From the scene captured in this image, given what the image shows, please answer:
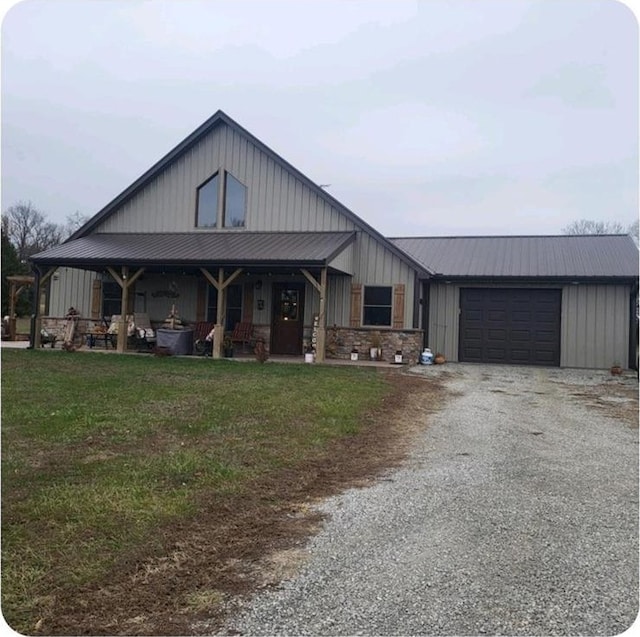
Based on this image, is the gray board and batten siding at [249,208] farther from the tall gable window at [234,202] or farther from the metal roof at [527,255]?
the metal roof at [527,255]

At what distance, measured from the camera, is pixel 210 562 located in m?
3.06

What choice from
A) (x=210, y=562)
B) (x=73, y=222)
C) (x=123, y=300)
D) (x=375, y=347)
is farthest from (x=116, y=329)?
(x=73, y=222)

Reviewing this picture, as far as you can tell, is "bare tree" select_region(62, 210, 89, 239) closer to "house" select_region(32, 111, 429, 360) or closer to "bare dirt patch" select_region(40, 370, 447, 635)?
"house" select_region(32, 111, 429, 360)

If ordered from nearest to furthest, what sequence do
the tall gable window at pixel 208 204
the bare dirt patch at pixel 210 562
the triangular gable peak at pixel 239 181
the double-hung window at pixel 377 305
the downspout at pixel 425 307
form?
the bare dirt patch at pixel 210 562 → the double-hung window at pixel 377 305 → the triangular gable peak at pixel 239 181 → the downspout at pixel 425 307 → the tall gable window at pixel 208 204

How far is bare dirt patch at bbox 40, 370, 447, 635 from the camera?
2.50 metres

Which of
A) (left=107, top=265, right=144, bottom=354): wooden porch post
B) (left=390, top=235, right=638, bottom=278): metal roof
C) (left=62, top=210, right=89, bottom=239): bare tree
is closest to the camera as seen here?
(left=107, top=265, right=144, bottom=354): wooden porch post

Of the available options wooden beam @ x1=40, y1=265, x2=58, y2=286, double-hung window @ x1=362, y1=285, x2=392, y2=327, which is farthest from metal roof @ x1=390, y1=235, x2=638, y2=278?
wooden beam @ x1=40, y1=265, x2=58, y2=286

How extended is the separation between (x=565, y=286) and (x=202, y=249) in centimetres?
1005

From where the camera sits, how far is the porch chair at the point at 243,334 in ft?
51.2

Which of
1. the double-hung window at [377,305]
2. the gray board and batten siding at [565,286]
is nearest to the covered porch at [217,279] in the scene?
the double-hung window at [377,305]

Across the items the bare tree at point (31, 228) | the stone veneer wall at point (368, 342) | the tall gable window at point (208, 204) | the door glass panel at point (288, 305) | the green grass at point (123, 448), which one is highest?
the bare tree at point (31, 228)

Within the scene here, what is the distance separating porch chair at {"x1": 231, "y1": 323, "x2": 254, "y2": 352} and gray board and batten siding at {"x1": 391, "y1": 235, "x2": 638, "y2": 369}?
17.4 ft

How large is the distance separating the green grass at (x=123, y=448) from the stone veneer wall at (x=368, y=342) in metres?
4.34

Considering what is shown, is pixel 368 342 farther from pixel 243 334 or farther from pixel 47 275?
pixel 47 275
